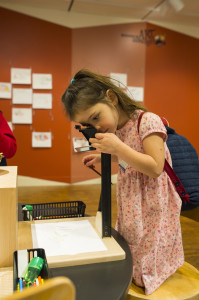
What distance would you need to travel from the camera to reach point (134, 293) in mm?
922

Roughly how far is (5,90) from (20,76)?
1.04ft

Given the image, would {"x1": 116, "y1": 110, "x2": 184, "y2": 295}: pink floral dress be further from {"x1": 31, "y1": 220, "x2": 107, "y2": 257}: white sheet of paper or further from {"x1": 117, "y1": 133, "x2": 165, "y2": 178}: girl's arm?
{"x1": 31, "y1": 220, "x2": 107, "y2": 257}: white sheet of paper

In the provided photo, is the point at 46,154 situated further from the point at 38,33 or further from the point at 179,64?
the point at 179,64

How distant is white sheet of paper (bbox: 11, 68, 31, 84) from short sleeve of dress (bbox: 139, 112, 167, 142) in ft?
11.5

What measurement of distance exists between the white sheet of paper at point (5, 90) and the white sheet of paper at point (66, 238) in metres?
3.50

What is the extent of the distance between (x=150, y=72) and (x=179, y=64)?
0.59m

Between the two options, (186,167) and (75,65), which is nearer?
(186,167)

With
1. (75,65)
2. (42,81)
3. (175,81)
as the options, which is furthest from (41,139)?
(175,81)

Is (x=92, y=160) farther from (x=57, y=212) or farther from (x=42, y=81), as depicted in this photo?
(x=42, y=81)

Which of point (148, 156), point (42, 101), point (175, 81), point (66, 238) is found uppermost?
point (175, 81)

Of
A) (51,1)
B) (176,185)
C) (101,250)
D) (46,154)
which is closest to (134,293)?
(101,250)

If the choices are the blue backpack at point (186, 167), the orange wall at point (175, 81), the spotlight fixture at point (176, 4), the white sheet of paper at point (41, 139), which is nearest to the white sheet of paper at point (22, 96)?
the white sheet of paper at point (41, 139)

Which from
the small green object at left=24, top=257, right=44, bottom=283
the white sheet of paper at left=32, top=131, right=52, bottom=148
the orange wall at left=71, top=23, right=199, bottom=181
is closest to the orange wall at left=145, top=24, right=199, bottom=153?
the orange wall at left=71, top=23, right=199, bottom=181

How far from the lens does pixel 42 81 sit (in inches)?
163
